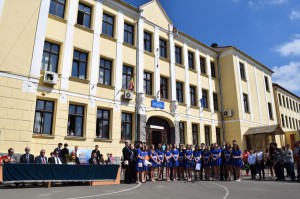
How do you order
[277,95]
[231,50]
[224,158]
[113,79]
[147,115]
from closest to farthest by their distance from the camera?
[224,158] < [113,79] < [147,115] < [231,50] < [277,95]

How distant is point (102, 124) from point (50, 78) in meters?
4.35

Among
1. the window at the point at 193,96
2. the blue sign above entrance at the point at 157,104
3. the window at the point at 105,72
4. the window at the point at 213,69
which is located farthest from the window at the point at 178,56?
the window at the point at 105,72

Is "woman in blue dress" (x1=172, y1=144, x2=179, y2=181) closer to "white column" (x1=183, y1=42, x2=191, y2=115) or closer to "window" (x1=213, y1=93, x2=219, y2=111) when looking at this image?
"white column" (x1=183, y1=42, x2=191, y2=115)

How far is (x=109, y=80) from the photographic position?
17500 mm

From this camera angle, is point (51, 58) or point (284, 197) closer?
point (284, 197)

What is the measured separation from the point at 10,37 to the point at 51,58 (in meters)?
2.67

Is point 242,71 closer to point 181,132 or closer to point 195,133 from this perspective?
point 195,133

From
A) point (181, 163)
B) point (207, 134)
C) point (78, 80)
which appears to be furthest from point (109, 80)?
point (207, 134)

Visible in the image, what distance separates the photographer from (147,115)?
1858 cm

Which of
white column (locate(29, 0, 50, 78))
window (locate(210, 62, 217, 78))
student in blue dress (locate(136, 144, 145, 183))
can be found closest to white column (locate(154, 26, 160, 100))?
student in blue dress (locate(136, 144, 145, 183))

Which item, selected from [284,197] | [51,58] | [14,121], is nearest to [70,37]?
[51,58]

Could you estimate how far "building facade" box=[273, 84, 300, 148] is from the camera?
3944cm

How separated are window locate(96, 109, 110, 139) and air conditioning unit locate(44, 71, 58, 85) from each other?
3522mm

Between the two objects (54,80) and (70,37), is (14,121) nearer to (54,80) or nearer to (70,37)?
(54,80)
